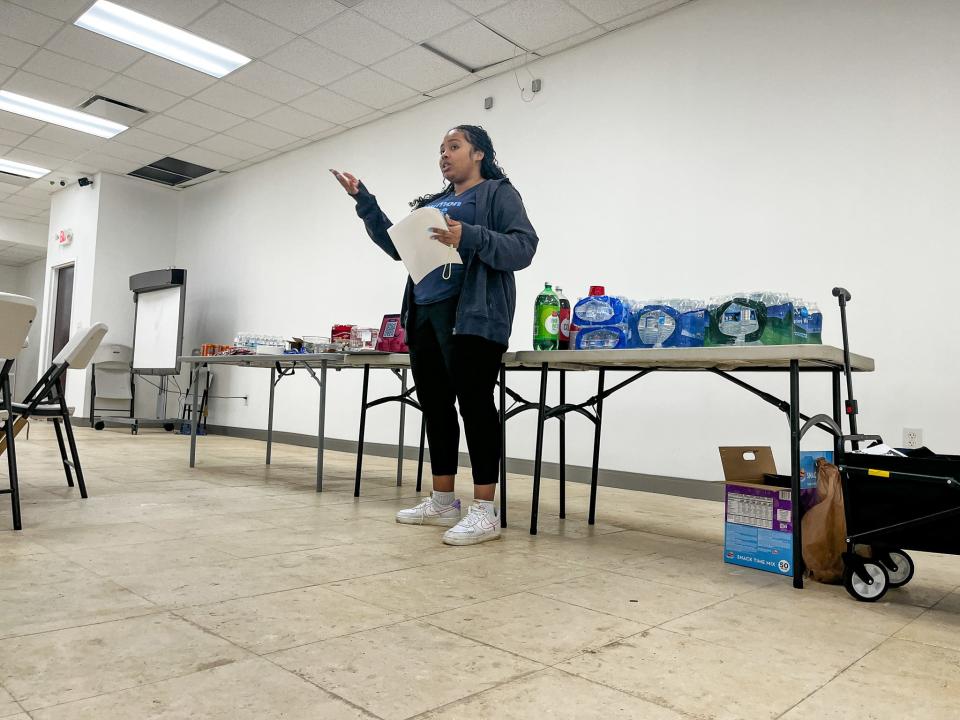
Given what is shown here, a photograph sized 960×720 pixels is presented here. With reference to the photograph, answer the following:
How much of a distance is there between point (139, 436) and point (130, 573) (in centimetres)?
535

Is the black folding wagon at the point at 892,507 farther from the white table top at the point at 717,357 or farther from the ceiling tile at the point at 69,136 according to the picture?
the ceiling tile at the point at 69,136

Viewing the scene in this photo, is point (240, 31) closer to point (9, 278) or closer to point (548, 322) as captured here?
point (548, 322)

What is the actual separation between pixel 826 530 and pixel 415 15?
3692 mm

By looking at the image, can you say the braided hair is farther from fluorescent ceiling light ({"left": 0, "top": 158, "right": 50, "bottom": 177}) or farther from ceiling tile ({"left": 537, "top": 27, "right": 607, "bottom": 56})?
fluorescent ceiling light ({"left": 0, "top": 158, "right": 50, "bottom": 177})

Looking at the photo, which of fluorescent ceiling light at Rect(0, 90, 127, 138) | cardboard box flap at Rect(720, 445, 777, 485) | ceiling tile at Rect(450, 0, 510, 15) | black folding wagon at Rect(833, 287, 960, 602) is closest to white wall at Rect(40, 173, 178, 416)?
fluorescent ceiling light at Rect(0, 90, 127, 138)

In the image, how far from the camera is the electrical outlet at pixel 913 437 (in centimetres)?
298

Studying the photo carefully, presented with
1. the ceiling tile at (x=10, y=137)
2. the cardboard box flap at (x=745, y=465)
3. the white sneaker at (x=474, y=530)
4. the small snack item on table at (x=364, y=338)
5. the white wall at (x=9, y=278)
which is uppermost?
the ceiling tile at (x=10, y=137)

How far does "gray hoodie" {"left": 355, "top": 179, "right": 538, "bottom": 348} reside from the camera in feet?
7.02

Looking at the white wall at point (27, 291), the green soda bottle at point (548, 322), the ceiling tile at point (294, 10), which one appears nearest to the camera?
the green soda bottle at point (548, 322)

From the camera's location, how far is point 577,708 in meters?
1.03

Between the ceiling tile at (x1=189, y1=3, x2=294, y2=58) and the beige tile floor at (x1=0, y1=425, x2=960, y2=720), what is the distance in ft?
10.6

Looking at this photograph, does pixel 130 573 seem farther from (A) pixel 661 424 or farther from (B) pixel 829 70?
(B) pixel 829 70

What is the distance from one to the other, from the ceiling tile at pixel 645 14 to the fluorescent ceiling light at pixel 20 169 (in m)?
6.46

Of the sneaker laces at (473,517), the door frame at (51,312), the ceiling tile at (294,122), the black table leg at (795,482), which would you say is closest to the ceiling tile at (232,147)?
the ceiling tile at (294,122)
